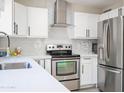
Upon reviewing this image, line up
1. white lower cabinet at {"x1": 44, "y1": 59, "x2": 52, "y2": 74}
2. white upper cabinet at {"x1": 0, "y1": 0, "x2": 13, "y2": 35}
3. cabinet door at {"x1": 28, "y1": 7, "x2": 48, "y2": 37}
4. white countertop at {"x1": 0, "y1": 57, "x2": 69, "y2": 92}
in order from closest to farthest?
white countertop at {"x1": 0, "y1": 57, "x2": 69, "y2": 92} < white upper cabinet at {"x1": 0, "y1": 0, "x2": 13, "y2": 35} < white lower cabinet at {"x1": 44, "y1": 59, "x2": 52, "y2": 74} < cabinet door at {"x1": 28, "y1": 7, "x2": 48, "y2": 37}

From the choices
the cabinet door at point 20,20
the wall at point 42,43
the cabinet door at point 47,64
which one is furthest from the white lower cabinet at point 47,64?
the cabinet door at point 20,20

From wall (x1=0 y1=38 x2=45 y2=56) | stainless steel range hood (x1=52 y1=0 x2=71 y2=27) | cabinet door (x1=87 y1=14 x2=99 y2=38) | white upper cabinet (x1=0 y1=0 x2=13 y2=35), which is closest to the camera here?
white upper cabinet (x1=0 y1=0 x2=13 y2=35)

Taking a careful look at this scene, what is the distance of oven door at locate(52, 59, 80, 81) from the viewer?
3.25 m

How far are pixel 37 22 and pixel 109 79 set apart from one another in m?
Result: 2.15

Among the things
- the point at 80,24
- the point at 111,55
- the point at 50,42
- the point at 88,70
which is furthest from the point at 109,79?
the point at 50,42

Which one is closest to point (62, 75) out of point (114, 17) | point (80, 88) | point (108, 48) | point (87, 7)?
point (80, 88)

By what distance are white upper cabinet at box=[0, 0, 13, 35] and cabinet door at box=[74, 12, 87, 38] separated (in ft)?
6.00

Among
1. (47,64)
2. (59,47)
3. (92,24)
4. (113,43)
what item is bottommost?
(47,64)

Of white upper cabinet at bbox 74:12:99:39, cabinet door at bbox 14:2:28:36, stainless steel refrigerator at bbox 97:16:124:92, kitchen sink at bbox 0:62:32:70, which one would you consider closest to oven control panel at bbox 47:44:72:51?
white upper cabinet at bbox 74:12:99:39

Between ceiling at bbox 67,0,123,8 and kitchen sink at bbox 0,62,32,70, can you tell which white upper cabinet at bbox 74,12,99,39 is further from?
kitchen sink at bbox 0,62,32,70

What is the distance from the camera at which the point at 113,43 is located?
2889mm

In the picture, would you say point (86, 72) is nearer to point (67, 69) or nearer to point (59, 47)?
point (67, 69)

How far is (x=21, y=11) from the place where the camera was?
2.98m

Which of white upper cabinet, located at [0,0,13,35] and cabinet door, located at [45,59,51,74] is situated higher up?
white upper cabinet, located at [0,0,13,35]
